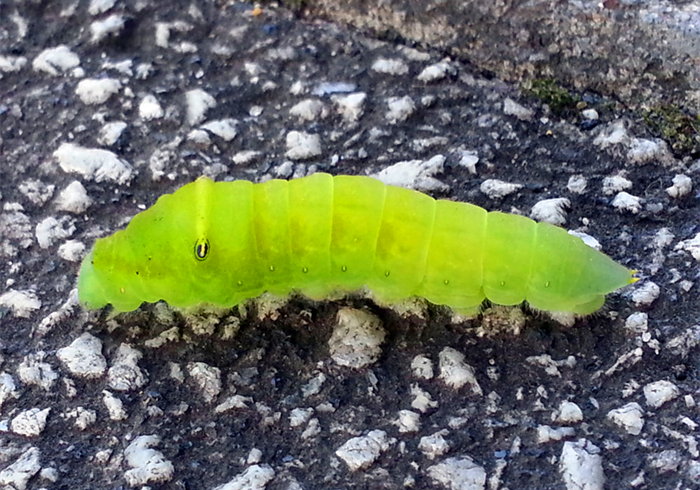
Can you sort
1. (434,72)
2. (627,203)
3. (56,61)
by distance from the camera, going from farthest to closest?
(56,61), (434,72), (627,203)

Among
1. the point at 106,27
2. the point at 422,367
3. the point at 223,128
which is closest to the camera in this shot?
the point at 422,367

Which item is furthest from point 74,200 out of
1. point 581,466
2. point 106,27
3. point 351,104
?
point 581,466

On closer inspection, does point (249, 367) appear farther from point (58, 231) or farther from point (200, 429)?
point (58, 231)

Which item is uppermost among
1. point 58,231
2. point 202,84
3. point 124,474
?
point 202,84

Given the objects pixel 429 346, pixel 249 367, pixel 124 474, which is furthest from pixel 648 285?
pixel 124 474

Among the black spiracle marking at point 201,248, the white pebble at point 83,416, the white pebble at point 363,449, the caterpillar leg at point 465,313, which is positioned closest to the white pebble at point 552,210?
the caterpillar leg at point 465,313

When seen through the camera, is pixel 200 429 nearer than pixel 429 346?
Yes

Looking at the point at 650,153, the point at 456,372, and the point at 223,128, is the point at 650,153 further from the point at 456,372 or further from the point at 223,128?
the point at 223,128
